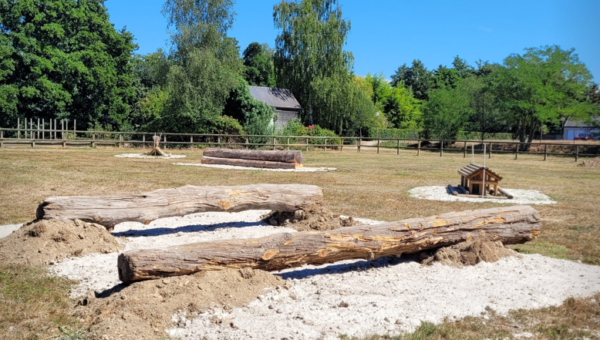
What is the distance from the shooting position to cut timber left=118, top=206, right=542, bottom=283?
510cm

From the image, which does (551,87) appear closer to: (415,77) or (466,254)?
(466,254)

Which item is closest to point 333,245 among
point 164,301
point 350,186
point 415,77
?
point 164,301

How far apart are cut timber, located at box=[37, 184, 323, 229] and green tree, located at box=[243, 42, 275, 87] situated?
6094cm

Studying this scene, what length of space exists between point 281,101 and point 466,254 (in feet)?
130

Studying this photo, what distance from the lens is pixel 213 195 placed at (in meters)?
8.06

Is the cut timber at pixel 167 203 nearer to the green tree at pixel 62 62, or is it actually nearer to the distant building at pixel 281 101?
the green tree at pixel 62 62

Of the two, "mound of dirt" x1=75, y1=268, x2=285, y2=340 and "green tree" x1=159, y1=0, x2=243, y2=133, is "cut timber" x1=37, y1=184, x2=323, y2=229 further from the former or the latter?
"green tree" x1=159, y1=0, x2=243, y2=133

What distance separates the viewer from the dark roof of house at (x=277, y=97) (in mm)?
45062

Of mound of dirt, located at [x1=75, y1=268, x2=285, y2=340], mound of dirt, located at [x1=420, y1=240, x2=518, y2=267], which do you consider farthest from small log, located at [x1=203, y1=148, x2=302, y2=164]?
mound of dirt, located at [x1=75, y1=268, x2=285, y2=340]

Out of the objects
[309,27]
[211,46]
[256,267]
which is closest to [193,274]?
[256,267]

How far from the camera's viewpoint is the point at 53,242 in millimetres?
6797

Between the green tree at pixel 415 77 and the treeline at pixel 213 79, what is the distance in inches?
1086

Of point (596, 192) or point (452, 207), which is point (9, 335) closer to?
point (452, 207)

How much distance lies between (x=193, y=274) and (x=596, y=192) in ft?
45.0
